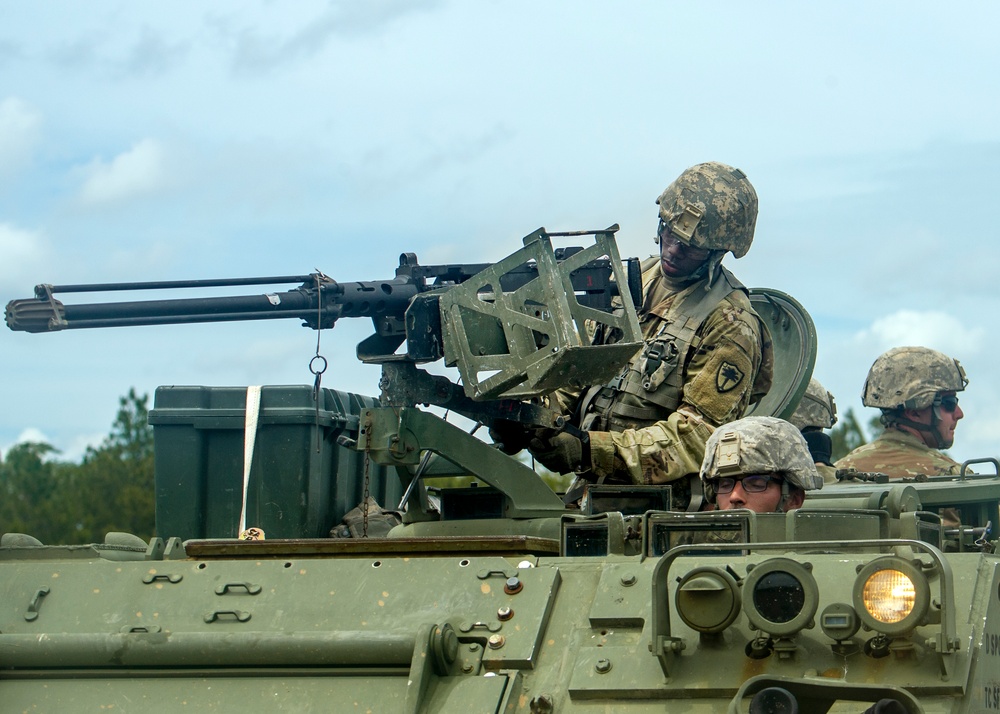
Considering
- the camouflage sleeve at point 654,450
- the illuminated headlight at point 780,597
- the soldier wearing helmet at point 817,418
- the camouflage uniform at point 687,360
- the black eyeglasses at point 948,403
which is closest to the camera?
the illuminated headlight at point 780,597

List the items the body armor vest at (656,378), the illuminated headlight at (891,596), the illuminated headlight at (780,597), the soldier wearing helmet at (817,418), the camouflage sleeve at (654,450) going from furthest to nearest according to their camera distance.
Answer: the soldier wearing helmet at (817,418) < the body armor vest at (656,378) < the camouflage sleeve at (654,450) < the illuminated headlight at (780,597) < the illuminated headlight at (891,596)

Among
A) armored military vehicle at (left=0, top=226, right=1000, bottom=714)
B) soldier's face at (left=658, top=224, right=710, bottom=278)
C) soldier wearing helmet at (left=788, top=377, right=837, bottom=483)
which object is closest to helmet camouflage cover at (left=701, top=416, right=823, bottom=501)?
armored military vehicle at (left=0, top=226, right=1000, bottom=714)

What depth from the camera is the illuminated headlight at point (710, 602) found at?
5.59 metres

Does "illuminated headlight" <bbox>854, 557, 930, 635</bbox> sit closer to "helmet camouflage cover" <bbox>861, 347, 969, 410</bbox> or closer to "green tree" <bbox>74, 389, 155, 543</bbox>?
"helmet camouflage cover" <bbox>861, 347, 969, 410</bbox>

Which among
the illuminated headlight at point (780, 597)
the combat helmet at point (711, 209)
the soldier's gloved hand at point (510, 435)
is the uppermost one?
the combat helmet at point (711, 209)

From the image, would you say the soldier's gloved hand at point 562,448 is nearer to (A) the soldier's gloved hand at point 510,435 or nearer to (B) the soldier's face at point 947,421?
(A) the soldier's gloved hand at point 510,435

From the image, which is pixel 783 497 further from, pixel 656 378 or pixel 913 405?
pixel 913 405

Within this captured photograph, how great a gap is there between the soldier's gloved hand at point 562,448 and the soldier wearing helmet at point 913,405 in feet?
16.6

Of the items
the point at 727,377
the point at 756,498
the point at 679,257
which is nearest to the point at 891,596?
the point at 756,498

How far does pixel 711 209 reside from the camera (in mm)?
9469

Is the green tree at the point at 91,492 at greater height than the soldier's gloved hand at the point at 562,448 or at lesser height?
lesser

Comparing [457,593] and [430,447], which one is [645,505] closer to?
[430,447]

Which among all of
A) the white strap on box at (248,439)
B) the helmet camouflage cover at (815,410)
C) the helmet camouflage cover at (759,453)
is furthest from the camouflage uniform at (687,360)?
the helmet camouflage cover at (815,410)

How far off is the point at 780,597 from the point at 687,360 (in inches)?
147
